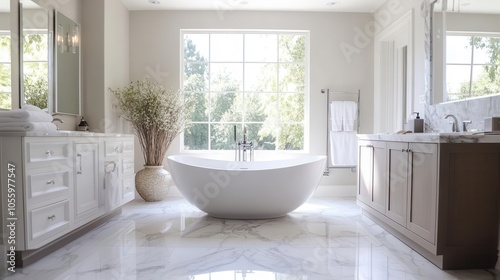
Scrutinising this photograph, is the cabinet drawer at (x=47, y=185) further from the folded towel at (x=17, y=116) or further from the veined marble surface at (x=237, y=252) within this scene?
the veined marble surface at (x=237, y=252)

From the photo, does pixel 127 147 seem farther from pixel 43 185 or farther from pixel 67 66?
pixel 43 185

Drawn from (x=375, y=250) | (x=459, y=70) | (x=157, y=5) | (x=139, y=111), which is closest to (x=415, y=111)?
(x=459, y=70)

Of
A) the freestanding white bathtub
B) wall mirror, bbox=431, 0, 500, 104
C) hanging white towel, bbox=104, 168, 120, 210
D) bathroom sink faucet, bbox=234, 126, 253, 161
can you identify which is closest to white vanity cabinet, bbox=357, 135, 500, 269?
wall mirror, bbox=431, 0, 500, 104

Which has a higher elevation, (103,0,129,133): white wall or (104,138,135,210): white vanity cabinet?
(103,0,129,133): white wall

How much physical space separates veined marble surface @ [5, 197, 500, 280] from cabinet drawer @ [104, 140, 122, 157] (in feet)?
2.19

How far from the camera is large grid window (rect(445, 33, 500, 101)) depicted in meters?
2.34

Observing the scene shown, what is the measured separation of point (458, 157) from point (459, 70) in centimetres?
110

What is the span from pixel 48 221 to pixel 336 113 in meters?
3.35

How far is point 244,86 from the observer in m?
4.49

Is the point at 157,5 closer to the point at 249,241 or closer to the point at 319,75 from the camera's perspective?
the point at 319,75

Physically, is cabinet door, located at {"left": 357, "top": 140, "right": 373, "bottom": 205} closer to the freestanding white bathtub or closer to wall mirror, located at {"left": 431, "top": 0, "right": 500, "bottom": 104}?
the freestanding white bathtub

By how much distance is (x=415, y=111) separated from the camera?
339cm

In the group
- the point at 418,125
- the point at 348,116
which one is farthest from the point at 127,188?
the point at 418,125

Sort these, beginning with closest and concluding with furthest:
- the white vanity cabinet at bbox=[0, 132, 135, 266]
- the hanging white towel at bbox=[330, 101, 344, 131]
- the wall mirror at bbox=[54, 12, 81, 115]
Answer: the white vanity cabinet at bbox=[0, 132, 135, 266] < the wall mirror at bbox=[54, 12, 81, 115] < the hanging white towel at bbox=[330, 101, 344, 131]
